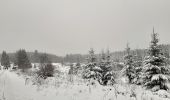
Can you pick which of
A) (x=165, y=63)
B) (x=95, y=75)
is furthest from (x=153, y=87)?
(x=95, y=75)

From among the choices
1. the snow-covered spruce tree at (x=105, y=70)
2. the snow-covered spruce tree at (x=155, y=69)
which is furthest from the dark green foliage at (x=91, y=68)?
the snow-covered spruce tree at (x=155, y=69)

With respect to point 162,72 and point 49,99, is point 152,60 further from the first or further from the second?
point 49,99

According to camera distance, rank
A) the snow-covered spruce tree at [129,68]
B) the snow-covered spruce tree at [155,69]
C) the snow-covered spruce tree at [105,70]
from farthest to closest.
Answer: the snow-covered spruce tree at [129,68] < the snow-covered spruce tree at [105,70] < the snow-covered spruce tree at [155,69]

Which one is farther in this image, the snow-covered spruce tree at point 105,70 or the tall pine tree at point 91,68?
the snow-covered spruce tree at point 105,70

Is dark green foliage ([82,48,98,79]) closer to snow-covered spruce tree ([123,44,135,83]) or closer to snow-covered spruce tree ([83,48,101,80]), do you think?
A: snow-covered spruce tree ([83,48,101,80])

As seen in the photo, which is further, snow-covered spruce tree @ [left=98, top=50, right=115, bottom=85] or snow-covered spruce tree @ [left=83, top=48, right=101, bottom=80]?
snow-covered spruce tree @ [left=98, top=50, right=115, bottom=85]

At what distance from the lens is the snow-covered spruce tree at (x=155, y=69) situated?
48.9 ft

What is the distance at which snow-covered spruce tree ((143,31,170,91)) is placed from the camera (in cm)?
1490

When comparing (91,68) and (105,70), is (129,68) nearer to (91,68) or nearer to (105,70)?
(105,70)

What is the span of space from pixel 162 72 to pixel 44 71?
14370mm

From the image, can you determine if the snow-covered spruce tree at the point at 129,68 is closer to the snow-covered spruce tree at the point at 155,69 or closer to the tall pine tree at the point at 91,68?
the tall pine tree at the point at 91,68

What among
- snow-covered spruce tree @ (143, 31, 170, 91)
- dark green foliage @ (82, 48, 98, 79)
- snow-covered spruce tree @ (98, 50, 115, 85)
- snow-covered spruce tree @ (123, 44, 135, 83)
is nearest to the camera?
snow-covered spruce tree @ (143, 31, 170, 91)

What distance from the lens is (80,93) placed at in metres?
7.20

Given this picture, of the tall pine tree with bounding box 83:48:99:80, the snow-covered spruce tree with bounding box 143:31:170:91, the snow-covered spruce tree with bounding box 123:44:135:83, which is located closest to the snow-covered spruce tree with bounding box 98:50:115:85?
the tall pine tree with bounding box 83:48:99:80
